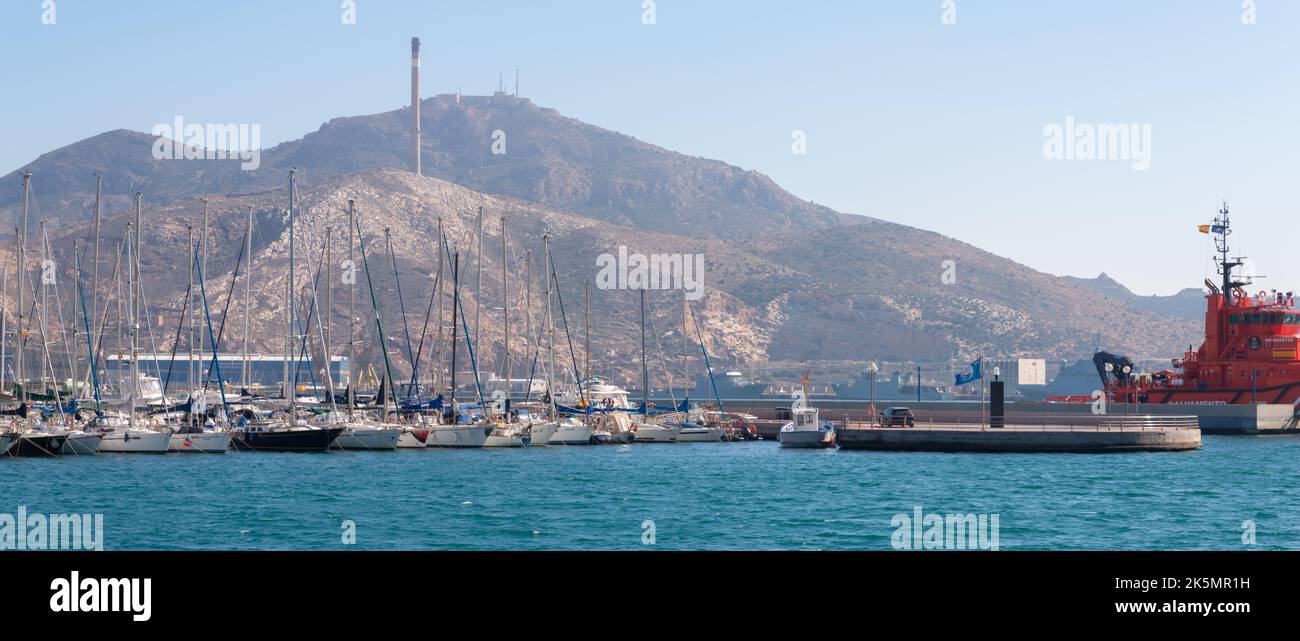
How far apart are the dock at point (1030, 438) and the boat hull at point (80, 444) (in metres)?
35.1

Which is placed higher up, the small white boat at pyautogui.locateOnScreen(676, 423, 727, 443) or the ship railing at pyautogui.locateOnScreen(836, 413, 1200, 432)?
the ship railing at pyautogui.locateOnScreen(836, 413, 1200, 432)

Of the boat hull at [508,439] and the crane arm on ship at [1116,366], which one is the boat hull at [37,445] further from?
the crane arm on ship at [1116,366]

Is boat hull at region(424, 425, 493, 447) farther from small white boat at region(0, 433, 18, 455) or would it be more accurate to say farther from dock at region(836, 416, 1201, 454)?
small white boat at region(0, 433, 18, 455)

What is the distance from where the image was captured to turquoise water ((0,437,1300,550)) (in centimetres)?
3459

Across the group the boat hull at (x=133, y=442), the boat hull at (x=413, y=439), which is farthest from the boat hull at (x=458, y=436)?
the boat hull at (x=133, y=442)

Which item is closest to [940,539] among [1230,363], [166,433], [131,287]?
[166,433]

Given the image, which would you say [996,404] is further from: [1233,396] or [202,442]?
[202,442]

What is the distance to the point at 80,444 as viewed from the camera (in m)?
62.7

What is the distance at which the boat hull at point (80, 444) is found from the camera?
62531 millimetres

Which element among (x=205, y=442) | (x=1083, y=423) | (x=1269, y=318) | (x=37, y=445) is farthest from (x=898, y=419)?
(x=37, y=445)

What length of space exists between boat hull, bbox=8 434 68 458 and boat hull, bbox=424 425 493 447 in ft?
58.0

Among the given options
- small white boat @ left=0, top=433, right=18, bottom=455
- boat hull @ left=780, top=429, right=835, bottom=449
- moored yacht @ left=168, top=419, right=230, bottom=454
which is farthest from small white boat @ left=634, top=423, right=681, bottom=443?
small white boat @ left=0, top=433, right=18, bottom=455
